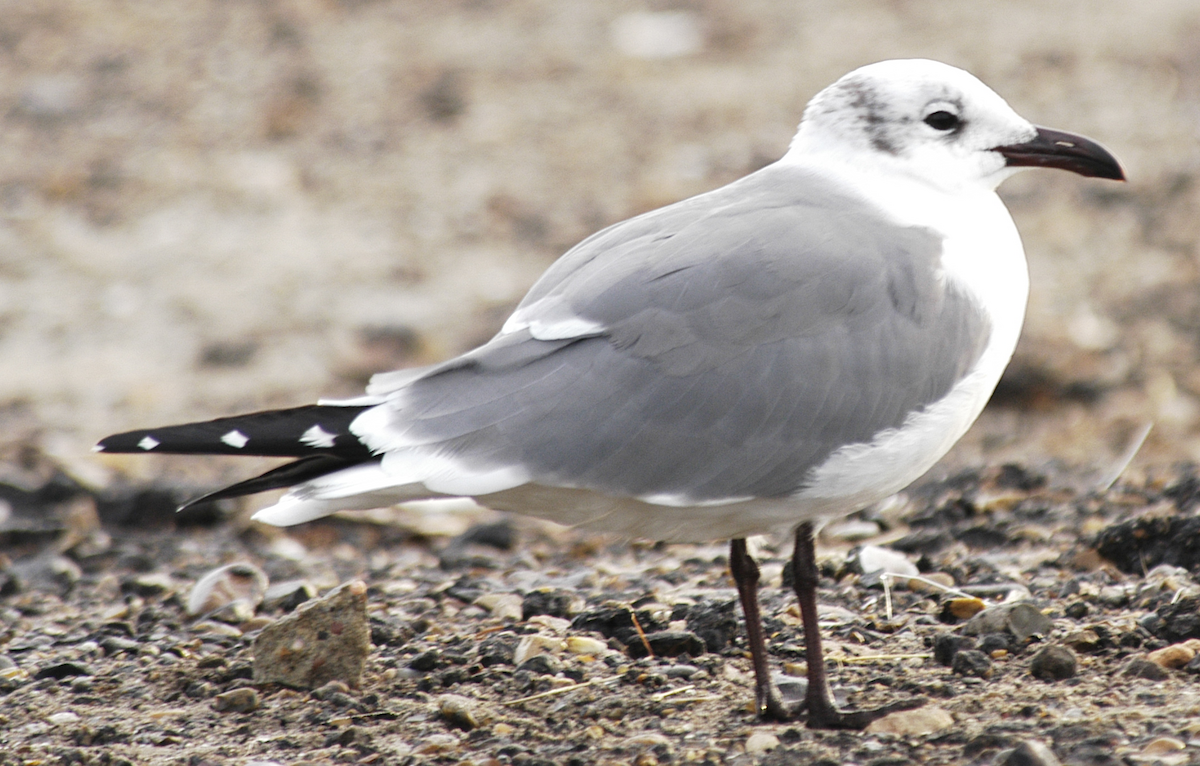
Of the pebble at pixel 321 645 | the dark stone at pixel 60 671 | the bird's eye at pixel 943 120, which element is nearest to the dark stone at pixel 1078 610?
the bird's eye at pixel 943 120

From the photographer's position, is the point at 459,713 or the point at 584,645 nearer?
the point at 459,713

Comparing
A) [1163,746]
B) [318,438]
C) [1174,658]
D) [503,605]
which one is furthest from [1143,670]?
[318,438]

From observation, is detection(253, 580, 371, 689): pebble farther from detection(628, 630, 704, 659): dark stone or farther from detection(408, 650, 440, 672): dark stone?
detection(628, 630, 704, 659): dark stone

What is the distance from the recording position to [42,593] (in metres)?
4.57

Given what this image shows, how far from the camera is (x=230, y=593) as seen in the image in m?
4.37

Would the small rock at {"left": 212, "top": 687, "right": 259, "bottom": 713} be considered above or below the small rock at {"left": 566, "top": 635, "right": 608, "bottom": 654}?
above

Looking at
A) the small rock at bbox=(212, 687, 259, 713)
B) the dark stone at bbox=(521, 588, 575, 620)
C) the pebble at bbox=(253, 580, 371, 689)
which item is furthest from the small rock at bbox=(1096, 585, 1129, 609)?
the small rock at bbox=(212, 687, 259, 713)

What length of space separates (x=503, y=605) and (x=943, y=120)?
1.78 metres

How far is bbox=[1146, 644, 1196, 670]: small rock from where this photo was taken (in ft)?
11.0

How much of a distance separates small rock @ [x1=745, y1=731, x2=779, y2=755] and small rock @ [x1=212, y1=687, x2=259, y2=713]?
1194mm

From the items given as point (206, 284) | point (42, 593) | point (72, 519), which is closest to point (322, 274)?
point (206, 284)

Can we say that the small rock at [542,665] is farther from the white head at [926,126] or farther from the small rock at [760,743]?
the white head at [926,126]

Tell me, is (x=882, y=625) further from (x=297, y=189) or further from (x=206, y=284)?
(x=297, y=189)

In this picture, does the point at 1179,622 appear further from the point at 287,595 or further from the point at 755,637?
the point at 287,595
